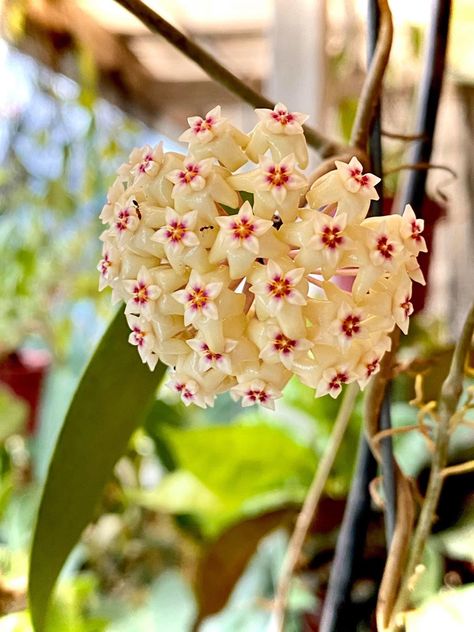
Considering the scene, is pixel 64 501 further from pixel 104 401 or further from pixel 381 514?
pixel 381 514

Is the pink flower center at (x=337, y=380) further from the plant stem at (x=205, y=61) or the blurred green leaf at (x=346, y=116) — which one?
the blurred green leaf at (x=346, y=116)

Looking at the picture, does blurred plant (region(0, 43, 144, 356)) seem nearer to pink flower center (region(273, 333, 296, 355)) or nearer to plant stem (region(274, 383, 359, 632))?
plant stem (region(274, 383, 359, 632))

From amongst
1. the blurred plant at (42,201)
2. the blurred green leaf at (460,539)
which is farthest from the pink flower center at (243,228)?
the blurred plant at (42,201)

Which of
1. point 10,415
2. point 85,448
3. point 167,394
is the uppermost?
point 85,448

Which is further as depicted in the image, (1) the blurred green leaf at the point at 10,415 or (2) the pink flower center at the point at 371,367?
(1) the blurred green leaf at the point at 10,415

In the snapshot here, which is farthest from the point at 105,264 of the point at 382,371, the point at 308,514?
the point at 308,514

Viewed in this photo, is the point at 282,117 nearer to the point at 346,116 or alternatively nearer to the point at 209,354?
the point at 209,354

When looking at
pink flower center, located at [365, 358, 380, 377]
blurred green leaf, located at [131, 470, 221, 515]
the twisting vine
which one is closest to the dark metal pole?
the twisting vine
